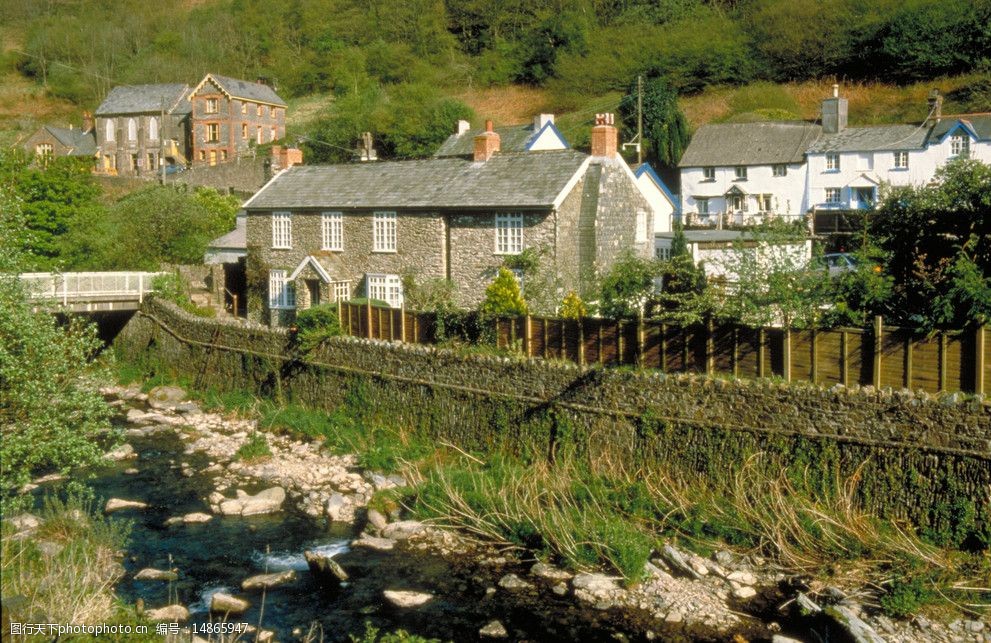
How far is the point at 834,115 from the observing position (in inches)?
2133

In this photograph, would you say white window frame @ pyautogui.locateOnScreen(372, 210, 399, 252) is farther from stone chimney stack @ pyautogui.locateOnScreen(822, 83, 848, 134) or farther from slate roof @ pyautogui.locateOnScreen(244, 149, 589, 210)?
stone chimney stack @ pyautogui.locateOnScreen(822, 83, 848, 134)

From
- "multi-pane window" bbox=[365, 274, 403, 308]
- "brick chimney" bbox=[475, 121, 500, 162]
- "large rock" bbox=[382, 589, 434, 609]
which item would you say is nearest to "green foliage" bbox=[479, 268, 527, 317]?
"multi-pane window" bbox=[365, 274, 403, 308]

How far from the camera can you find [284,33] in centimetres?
10488

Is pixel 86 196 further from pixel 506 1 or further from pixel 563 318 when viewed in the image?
pixel 506 1

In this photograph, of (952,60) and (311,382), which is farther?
(952,60)

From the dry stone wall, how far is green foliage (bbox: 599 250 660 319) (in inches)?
105

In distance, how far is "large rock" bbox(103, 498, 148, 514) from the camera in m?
20.9

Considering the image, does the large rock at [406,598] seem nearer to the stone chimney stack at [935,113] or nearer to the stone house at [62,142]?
the stone chimney stack at [935,113]

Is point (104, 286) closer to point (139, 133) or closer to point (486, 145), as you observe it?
point (486, 145)

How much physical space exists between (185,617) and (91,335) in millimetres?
5111

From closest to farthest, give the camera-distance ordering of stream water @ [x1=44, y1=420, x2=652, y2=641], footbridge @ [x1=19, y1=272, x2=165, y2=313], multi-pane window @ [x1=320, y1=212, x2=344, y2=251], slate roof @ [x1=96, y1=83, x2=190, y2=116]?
stream water @ [x1=44, y1=420, x2=652, y2=641], footbridge @ [x1=19, y1=272, x2=165, y2=313], multi-pane window @ [x1=320, y1=212, x2=344, y2=251], slate roof @ [x1=96, y1=83, x2=190, y2=116]

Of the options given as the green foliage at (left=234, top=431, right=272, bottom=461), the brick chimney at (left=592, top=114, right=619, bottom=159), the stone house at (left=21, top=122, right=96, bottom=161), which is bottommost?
the green foliage at (left=234, top=431, right=272, bottom=461)

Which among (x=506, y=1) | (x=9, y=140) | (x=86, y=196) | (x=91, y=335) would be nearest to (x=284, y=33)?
(x=506, y=1)

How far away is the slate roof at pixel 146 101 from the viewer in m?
75.4
